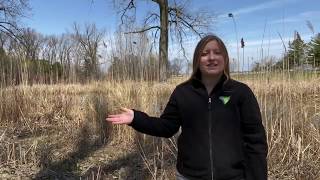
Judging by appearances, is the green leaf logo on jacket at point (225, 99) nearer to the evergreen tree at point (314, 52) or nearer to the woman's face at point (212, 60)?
the woman's face at point (212, 60)

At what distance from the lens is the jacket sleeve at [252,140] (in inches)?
91.9

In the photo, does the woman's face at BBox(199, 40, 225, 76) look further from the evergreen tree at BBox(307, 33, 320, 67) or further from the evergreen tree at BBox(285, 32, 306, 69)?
the evergreen tree at BBox(307, 33, 320, 67)

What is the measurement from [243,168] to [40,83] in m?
6.88

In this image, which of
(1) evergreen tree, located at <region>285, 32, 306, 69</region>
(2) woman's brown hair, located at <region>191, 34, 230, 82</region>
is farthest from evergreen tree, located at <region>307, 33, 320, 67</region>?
(2) woman's brown hair, located at <region>191, 34, 230, 82</region>

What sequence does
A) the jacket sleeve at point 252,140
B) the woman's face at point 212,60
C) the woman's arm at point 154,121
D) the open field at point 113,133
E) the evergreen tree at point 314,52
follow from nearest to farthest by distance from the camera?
the jacket sleeve at point 252,140 < the woman's face at point 212,60 < the woman's arm at point 154,121 < the open field at point 113,133 < the evergreen tree at point 314,52

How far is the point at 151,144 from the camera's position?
216 inches

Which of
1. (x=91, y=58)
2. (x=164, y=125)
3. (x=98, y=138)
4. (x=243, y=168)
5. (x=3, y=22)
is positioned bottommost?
(x=98, y=138)

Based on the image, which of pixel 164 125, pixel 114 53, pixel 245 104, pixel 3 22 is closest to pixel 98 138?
pixel 114 53

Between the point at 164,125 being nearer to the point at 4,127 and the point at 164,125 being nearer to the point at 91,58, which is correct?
the point at 4,127

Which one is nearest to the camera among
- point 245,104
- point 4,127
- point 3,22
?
point 245,104

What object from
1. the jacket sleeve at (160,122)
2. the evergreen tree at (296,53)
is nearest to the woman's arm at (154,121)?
the jacket sleeve at (160,122)

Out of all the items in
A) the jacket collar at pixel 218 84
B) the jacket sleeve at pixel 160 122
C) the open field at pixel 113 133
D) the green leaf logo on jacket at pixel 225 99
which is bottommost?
the open field at pixel 113 133

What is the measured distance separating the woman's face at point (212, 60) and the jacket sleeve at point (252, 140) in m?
0.20

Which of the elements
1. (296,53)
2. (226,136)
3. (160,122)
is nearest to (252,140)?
(226,136)
